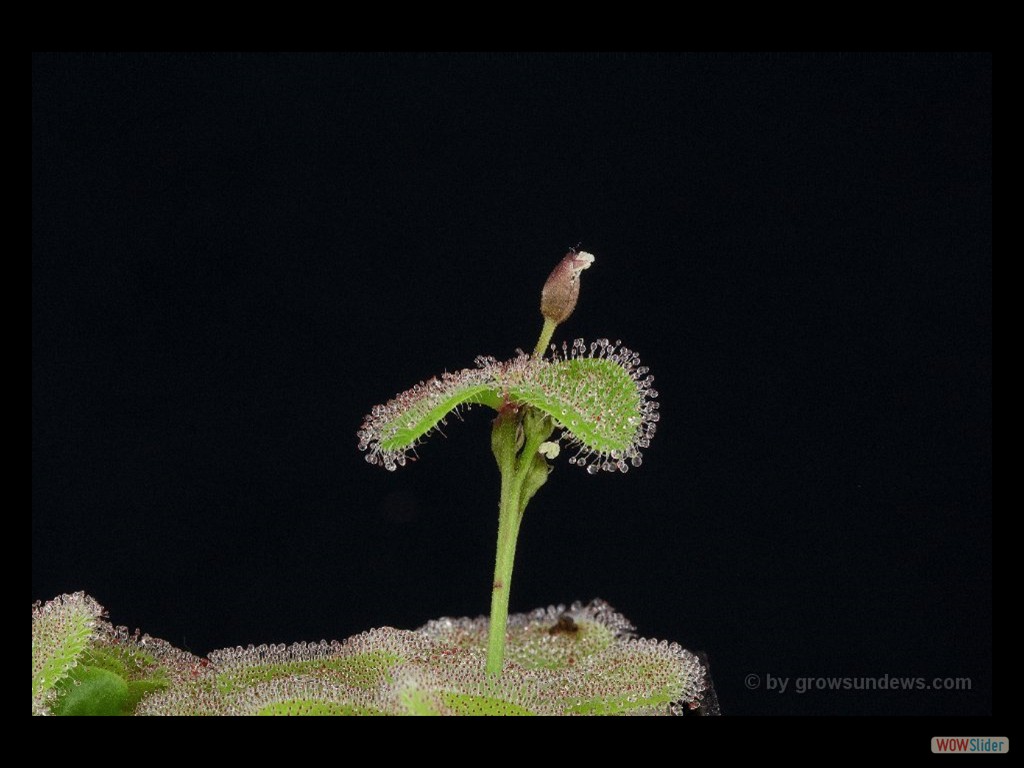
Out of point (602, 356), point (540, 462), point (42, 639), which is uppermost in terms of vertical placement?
point (602, 356)

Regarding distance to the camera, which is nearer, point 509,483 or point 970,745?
point 970,745

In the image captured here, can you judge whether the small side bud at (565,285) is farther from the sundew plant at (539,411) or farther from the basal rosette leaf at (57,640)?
the basal rosette leaf at (57,640)

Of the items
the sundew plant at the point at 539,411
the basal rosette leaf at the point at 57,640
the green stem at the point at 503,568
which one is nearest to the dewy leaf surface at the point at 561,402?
the sundew plant at the point at 539,411

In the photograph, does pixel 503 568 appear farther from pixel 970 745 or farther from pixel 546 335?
pixel 970 745

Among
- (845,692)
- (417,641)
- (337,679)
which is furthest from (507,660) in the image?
(845,692)

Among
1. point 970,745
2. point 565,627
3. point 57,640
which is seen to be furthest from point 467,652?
point 970,745

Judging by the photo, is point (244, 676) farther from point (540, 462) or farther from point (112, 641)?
point (540, 462)
